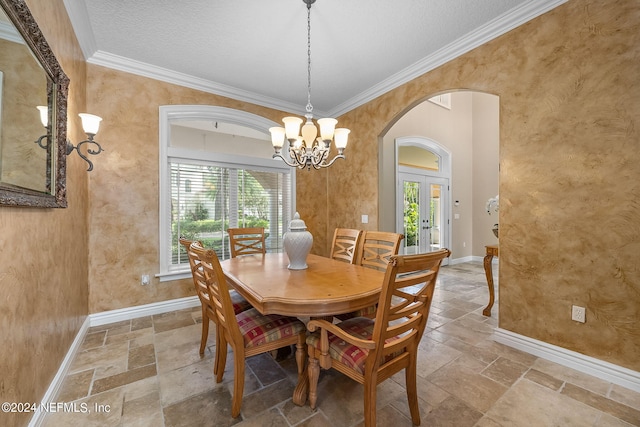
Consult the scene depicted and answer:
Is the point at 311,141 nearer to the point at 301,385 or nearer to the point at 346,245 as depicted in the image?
the point at 346,245

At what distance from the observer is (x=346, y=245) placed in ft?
9.45

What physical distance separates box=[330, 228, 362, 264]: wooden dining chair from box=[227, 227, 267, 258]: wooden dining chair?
0.87m

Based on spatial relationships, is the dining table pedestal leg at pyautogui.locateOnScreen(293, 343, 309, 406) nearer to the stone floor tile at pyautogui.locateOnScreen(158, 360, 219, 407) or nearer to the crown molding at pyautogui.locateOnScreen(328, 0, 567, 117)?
the stone floor tile at pyautogui.locateOnScreen(158, 360, 219, 407)


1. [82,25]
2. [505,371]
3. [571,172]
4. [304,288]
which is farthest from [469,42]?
[82,25]

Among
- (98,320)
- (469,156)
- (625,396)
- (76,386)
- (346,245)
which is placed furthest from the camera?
(469,156)

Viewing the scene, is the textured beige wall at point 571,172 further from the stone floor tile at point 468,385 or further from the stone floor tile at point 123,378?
the stone floor tile at point 123,378

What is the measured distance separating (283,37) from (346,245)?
2.24m

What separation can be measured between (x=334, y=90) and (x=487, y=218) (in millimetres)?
4586

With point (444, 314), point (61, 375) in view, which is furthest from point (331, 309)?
point (444, 314)

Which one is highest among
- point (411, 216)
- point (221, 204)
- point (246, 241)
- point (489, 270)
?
point (221, 204)

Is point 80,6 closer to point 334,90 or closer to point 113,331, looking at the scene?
point 334,90

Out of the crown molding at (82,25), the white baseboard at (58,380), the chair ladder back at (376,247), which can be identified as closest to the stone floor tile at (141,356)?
the white baseboard at (58,380)

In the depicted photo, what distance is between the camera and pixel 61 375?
1.79m

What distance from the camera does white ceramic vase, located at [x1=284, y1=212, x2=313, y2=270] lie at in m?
2.07
